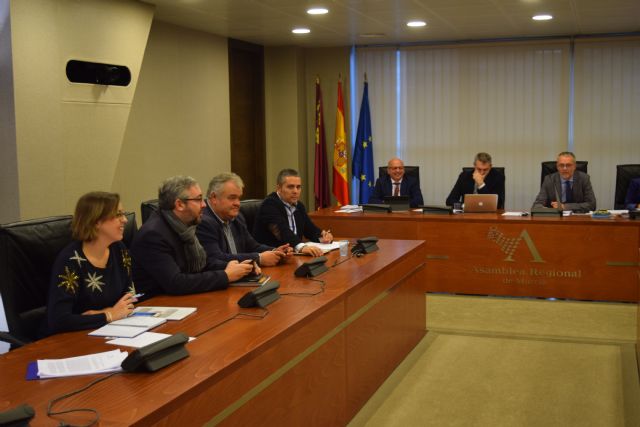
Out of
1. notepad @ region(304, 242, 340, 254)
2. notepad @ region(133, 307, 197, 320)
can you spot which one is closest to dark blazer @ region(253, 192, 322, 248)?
notepad @ region(304, 242, 340, 254)

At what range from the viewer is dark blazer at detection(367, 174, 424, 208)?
735 cm

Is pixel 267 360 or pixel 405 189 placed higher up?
pixel 405 189

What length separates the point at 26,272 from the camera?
308cm

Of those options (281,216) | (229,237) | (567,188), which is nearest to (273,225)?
(281,216)

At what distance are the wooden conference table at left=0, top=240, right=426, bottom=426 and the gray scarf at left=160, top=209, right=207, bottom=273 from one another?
286mm

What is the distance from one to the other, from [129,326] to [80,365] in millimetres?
466

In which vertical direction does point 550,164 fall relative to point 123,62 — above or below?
below

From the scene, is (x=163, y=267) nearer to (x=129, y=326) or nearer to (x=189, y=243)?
(x=189, y=243)

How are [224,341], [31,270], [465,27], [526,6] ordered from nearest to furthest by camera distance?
[224,341]
[31,270]
[526,6]
[465,27]

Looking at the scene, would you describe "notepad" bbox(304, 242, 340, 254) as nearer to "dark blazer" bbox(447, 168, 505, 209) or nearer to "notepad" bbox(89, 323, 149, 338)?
"notepad" bbox(89, 323, 149, 338)

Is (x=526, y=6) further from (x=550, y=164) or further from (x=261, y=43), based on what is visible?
(x=261, y=43)

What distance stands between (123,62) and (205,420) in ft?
13.8

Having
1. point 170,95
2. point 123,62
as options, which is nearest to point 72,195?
point 123,62

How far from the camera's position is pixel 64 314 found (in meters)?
2.77
